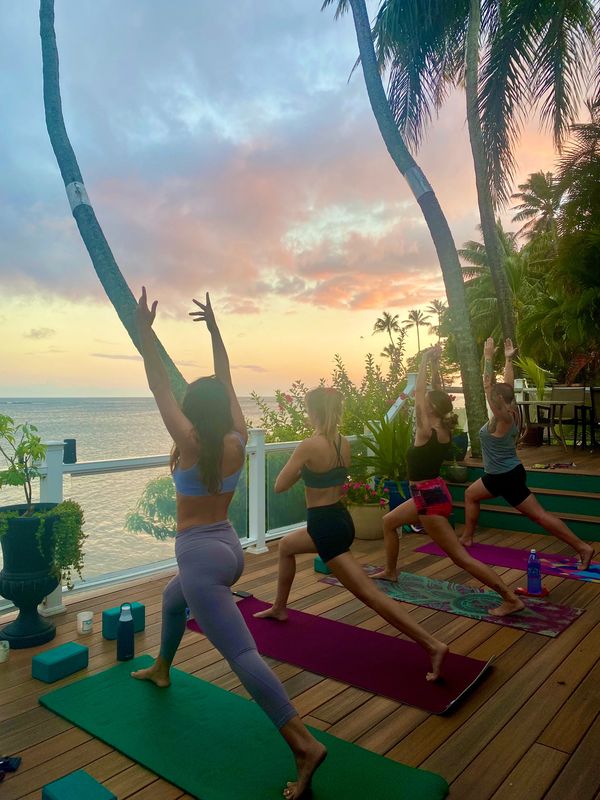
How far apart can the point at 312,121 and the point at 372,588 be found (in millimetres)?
11550

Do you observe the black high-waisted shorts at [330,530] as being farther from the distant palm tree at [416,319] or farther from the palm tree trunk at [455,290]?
the distant palm tree at [416,319]

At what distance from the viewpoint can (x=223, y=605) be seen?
2.03m

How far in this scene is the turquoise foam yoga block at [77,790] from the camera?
6.03ft

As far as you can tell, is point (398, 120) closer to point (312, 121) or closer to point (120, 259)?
point (312, 121)

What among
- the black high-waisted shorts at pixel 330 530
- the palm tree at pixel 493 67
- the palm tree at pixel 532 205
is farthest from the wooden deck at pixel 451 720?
the palm tree at pixel 532 205

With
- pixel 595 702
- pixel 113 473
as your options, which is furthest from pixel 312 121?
pixel 595 702

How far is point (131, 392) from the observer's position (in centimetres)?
9431

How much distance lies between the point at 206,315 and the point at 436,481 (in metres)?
2.15

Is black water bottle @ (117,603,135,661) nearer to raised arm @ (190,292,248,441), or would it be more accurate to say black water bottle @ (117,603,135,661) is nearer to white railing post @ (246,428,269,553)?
raised arm @ (190,292,248,441)

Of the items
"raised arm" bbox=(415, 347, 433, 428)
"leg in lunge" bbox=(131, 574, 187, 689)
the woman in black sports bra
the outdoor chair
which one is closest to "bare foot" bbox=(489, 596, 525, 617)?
the woman in black sports bra

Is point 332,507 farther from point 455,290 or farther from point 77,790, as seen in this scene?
point 455,290

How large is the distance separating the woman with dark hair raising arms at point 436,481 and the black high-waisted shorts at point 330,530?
2.97ft

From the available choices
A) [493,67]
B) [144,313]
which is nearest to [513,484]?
[144,313]

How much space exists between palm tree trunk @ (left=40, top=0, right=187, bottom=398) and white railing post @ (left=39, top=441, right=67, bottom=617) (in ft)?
7.02
